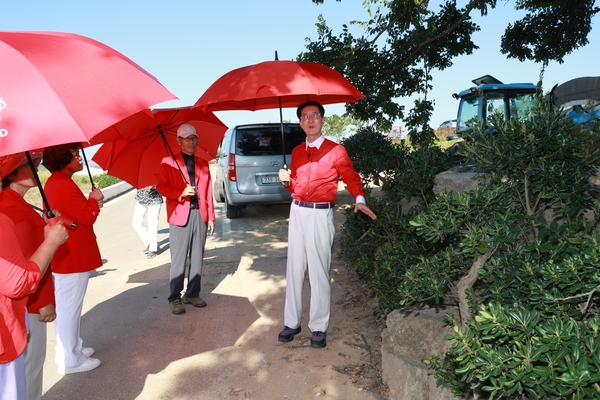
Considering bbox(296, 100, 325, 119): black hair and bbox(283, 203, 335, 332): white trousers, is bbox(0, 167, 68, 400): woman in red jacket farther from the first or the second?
bbox(296, 100, 325, 119): black hair

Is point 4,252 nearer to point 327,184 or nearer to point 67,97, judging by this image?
point 67,97

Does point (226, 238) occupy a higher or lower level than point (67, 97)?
lower

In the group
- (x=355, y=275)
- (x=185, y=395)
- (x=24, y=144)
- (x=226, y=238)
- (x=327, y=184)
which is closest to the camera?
(x=24, y=144)

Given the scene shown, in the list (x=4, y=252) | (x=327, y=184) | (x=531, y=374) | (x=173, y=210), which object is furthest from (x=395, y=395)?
(x=173, y=210)

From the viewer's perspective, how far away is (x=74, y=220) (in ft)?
12.8

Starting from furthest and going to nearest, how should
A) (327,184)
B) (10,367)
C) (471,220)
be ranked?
1. (327,184)
2. (471,220)
3. (10,367)

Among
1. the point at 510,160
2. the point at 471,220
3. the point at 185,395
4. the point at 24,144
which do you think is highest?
the point at 24,144

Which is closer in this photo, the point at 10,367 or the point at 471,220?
the point at 10,367

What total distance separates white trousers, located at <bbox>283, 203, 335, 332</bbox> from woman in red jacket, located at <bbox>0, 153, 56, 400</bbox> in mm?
2051

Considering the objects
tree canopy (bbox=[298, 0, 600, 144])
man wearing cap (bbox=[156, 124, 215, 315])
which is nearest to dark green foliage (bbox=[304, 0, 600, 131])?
tree canopy (bbox=[298, 0, 600, 144])

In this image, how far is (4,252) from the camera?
2.20m

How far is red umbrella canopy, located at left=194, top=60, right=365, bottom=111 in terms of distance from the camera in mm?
3934

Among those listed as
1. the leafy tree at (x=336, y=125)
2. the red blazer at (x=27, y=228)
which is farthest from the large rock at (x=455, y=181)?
the leafy tree at (x=336, y=125)

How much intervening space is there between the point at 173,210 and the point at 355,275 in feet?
8.60
